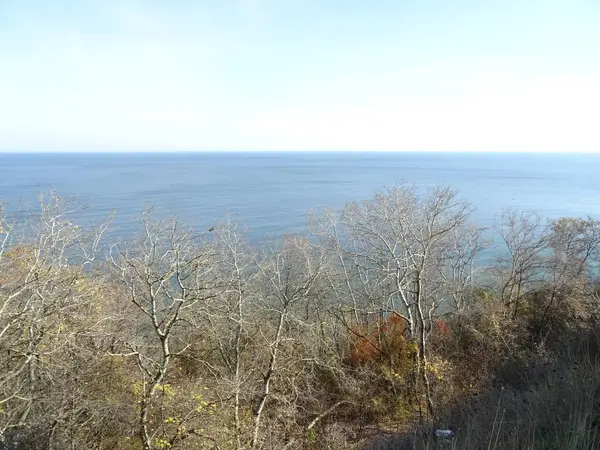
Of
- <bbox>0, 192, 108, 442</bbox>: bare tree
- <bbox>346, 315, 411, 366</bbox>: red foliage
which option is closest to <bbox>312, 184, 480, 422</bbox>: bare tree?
<bbox>346, 315, 411, 366</bbox>: red foliage

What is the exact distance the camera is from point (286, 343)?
17344 millimetres

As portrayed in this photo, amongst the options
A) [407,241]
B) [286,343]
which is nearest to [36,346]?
[286,343]

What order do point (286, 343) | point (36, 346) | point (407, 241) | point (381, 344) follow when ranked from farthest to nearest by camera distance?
1. point (381, 344)
2. point (407, 241)
3. point (286, 343)
4. point (36, 346)

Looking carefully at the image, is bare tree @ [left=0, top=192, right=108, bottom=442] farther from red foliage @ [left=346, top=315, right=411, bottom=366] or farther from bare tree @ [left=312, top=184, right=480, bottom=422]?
red foliage @ [left=346, top=315, right=411, bottom=366]

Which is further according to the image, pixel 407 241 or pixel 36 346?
pixel 407 241

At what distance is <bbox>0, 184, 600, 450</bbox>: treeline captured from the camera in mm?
8891

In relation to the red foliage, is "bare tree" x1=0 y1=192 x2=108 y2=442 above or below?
above

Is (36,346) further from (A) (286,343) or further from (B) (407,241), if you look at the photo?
(B) (407,241)

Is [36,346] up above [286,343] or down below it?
above

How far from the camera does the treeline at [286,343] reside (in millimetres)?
A: 8891

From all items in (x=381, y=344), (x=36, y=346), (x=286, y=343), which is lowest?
(x=381, y=344)

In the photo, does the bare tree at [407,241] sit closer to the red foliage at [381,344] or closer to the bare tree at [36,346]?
the red foliage at [381,344]

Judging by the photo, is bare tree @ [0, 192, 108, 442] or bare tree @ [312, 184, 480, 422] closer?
bare tree @ [0, 192, 108, 442]

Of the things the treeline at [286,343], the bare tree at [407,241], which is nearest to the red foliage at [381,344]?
the treeline at [286,343]
